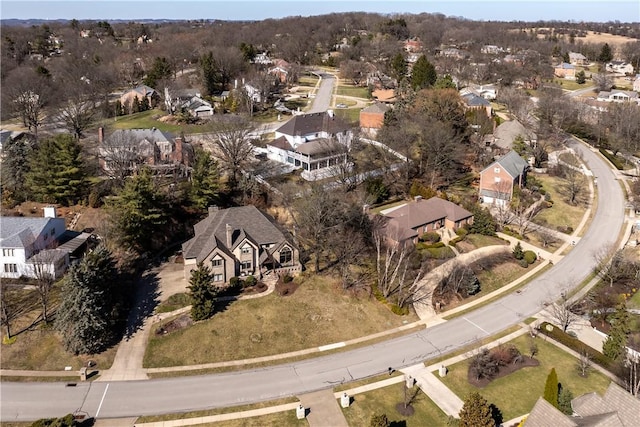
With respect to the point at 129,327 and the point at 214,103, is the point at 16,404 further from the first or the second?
the point at 214,103

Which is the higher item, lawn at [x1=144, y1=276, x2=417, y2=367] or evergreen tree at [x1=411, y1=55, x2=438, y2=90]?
evergreen tree at [x1=411, y1=55, x2=438, y2=90]

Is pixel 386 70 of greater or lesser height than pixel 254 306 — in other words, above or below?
above

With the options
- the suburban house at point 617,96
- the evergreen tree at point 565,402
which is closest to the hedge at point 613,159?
the suburban house at point 617,96

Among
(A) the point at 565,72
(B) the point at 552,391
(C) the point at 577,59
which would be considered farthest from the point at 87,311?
(C) the point at 577,59

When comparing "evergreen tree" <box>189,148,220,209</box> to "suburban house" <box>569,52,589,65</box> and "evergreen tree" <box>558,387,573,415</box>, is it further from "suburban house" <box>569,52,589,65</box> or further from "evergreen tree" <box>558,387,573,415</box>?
"suburban house" <box>569,52,589,65</box>

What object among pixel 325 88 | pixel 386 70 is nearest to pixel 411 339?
pixel 325 88

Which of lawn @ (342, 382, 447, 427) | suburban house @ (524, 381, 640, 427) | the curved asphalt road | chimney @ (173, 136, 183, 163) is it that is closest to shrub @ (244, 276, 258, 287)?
the curved asphalt road

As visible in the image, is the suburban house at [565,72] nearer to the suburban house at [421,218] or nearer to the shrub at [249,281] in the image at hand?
the suburban house at [421,218]
